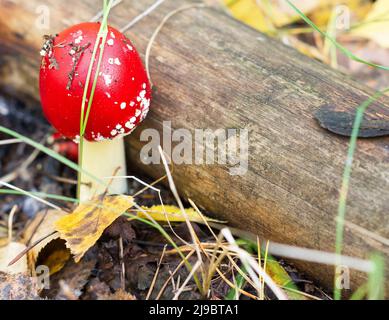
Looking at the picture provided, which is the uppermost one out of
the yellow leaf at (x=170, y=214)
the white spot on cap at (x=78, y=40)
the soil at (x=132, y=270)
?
the white spot on cap at (x=78, y=40)

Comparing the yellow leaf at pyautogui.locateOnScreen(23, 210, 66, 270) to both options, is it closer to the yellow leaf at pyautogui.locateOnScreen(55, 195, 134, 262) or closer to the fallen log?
the yellow leaf at pyautogui.locateOnScreen(55, 195, 134, 262)

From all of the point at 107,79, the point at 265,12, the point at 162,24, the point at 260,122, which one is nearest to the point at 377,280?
the point at 260,122

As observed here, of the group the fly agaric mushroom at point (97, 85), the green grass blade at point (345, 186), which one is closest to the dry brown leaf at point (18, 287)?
the fly agaric mushroom at point (97, 85)

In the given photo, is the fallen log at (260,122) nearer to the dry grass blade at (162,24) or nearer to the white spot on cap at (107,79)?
the dry grass blade at (162,24)

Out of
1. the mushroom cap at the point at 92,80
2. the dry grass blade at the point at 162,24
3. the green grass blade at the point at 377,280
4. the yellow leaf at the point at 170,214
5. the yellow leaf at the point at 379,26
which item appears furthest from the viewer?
the yellow leaf at the point at 379,26

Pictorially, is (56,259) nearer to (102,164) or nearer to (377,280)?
(102,164)
